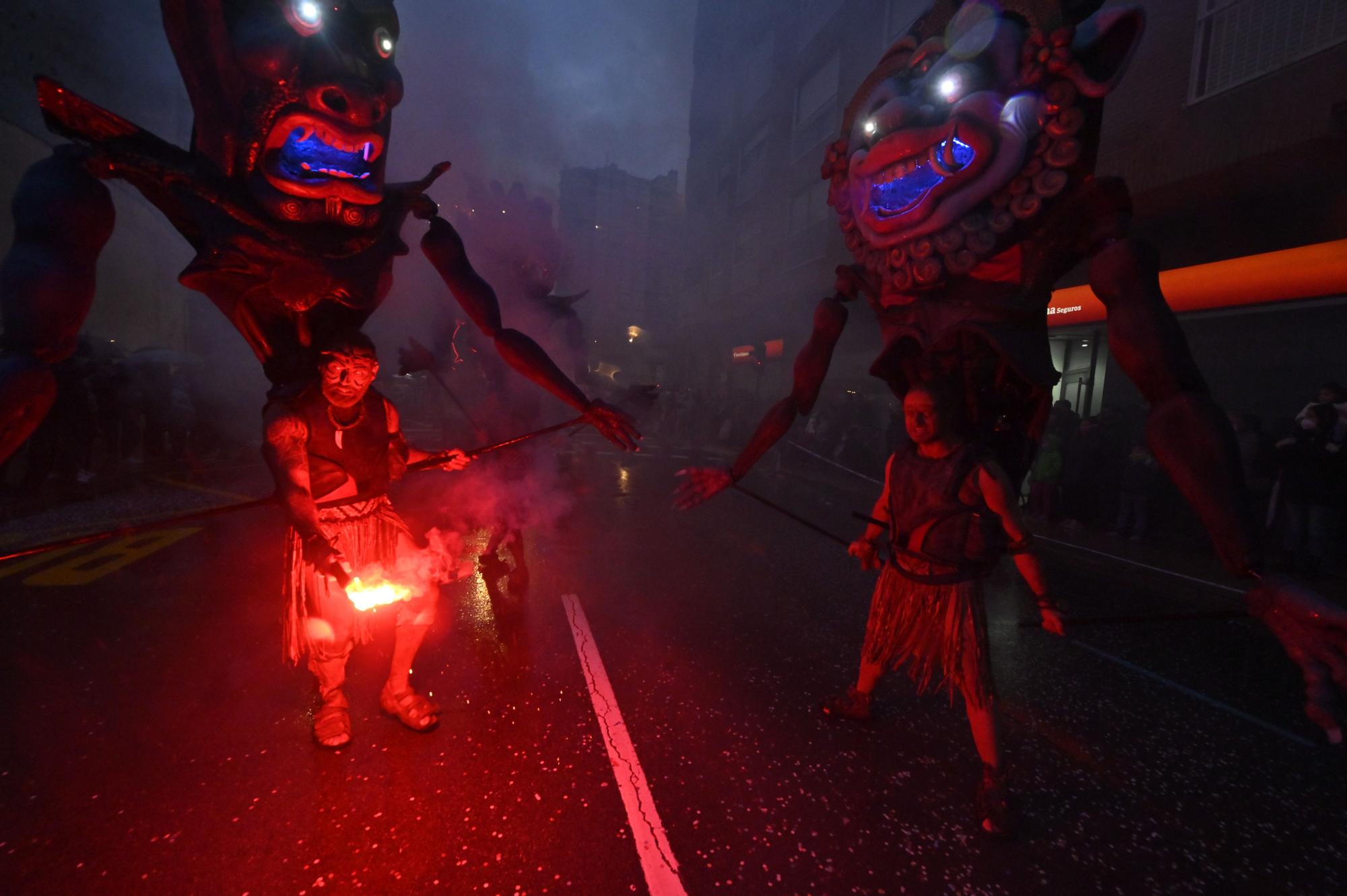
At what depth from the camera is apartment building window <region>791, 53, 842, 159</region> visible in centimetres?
1703

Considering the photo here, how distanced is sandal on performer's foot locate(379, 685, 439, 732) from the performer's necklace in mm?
1303

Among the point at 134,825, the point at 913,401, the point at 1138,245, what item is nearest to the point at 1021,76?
the point at 1138,245

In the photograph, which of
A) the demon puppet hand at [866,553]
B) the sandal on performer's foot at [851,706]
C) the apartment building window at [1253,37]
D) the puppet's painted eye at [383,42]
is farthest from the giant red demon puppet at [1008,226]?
the apartment building window at [1253,37]

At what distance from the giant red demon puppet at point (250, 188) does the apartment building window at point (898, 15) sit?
15.3m

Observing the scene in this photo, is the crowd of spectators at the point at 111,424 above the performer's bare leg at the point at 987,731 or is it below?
above

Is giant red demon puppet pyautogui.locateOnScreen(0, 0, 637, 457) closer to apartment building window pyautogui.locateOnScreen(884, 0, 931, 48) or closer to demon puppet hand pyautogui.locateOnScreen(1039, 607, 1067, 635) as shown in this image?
demon puppet hand pyautogui.locateOnScreen(1039, 607, 1067, 635)

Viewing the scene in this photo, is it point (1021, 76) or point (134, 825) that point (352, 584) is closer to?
point (134, 825)

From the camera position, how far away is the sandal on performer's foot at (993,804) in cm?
223

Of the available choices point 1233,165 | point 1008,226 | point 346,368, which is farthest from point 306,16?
point 1233,165

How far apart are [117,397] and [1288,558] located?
15976 mm

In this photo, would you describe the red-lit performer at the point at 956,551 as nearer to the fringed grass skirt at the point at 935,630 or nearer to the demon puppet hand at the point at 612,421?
the fringed grass skirt at the point at 935,630

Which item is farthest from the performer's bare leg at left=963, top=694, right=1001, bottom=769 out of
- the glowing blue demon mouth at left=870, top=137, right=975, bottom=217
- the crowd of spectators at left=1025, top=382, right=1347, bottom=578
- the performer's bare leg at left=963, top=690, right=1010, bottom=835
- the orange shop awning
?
the orange shop awning

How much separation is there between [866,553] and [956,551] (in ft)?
1.49

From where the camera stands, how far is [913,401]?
2262 mm
